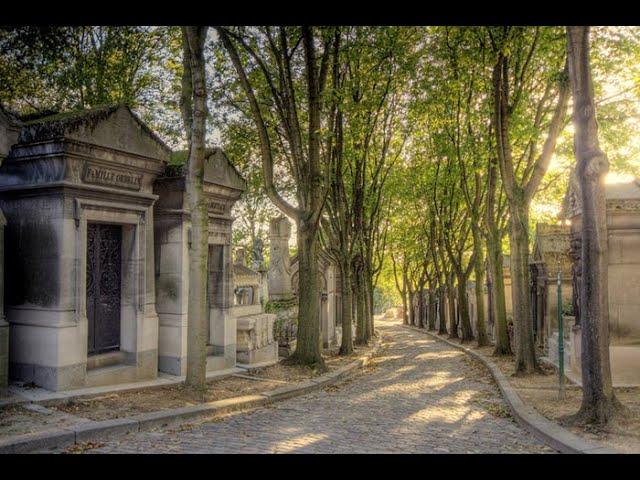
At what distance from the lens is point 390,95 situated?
19.1m

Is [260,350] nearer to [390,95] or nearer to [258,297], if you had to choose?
[258,297]

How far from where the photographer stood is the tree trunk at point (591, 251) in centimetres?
701

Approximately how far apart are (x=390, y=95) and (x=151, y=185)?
1080cm

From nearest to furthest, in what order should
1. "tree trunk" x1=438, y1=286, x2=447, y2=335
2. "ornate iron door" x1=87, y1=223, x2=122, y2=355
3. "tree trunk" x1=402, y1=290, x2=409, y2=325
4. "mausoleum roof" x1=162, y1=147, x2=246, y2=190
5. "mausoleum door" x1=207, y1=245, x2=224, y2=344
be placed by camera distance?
1. "ornate iron door" x1=87, y1=223, x2=122, y2=355
2. "mausoleum roof" x1=162, y1=147, x2=246, y2=190
3. "mausoleum door" x1=207, y1=245, x2=224, y2=344
4. "tree trunk" x1=438, y1=286, x2=447, y2=335
5. "tree trunk" x1=402, y1=290, x2=409, y2=325

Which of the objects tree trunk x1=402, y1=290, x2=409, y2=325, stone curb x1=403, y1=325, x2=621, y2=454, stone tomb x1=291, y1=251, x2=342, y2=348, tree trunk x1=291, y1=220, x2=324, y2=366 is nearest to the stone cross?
stone tomb x1=291, y1=251, x2=342, y2=348

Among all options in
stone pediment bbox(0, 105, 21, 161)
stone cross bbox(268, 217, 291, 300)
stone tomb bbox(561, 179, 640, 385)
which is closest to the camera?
stone pediment bbox(0, 105, 21, 161)

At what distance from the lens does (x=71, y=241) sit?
885cm

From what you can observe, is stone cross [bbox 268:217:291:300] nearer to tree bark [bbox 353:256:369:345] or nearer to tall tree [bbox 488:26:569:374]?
tree bark [bbox 353:256:369:345]

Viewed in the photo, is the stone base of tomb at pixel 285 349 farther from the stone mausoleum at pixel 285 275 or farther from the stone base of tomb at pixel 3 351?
the stone base of tomb at pixel 3 351

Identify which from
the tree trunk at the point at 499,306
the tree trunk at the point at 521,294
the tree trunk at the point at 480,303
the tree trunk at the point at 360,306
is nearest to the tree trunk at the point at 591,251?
the tree trunk at the point at 521,294

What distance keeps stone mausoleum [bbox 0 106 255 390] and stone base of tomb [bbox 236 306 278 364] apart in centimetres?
150

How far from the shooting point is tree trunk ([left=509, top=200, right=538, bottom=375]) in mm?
12382

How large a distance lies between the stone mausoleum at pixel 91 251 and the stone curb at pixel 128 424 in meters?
2.07
